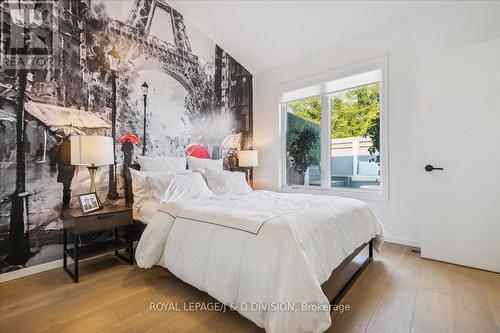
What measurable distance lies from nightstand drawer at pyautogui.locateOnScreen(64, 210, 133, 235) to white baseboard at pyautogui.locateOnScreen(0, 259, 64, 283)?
418 mm

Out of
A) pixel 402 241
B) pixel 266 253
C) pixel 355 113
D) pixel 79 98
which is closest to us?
pixel 266 253

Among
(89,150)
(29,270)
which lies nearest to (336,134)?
(89,150)

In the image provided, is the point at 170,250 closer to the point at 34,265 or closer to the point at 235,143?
the point at 34,265

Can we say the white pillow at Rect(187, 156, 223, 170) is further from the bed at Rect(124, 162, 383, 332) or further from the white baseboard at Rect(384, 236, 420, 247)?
the white baseboard at Rect(384, 236, 420, 247)

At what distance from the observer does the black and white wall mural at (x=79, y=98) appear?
2102mm

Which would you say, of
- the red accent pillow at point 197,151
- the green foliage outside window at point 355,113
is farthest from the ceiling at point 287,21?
the red accent pillow at point 197,151

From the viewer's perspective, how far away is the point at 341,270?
1.70 meters

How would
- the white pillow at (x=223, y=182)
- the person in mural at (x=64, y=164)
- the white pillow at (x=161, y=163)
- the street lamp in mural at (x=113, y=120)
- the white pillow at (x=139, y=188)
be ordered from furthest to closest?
the white pillow at (x=223, y=182) → the white pillow at (x=161, y=163) → the street lamp in mural at (x=113, y=120) → the white pillow at (x=139, y=188) → the person in mural at (x=64, y=164)

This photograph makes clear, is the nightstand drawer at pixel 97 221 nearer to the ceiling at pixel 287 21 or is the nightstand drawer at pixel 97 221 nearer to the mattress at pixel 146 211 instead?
the mattress at pixel 146 211

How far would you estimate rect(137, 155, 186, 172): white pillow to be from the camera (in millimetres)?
2805

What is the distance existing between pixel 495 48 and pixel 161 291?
361cm

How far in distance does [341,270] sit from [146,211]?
6.10ft

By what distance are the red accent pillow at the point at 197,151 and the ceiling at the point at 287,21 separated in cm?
179

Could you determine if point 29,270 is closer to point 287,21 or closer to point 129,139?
point 129,139
